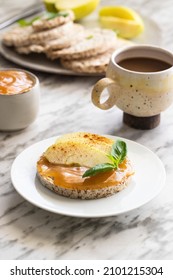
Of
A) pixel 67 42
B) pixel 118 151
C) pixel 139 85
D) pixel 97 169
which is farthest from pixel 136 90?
pixel 67 42

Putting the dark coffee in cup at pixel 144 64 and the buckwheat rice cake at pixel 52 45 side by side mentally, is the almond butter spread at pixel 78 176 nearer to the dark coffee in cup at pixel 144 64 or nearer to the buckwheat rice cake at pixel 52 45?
Answer: the dark coffee in cup at pixel 144 64

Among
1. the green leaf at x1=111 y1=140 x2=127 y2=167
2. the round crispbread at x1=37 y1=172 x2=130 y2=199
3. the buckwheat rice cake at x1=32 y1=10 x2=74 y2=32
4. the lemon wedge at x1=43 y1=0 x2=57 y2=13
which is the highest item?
the buckwheat rice cake at x1=32 y1=10 x2=74 y2=32

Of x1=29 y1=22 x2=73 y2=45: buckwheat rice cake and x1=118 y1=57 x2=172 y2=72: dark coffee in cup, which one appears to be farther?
x1=29 y1=22 x2=73 y2=45: buckwheat rice cake

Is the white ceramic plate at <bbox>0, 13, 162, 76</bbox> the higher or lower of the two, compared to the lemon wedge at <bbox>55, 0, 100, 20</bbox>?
lower

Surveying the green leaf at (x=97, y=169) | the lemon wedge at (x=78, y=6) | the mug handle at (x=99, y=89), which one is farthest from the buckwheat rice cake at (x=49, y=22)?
the green leaf at (x=97, y=169)

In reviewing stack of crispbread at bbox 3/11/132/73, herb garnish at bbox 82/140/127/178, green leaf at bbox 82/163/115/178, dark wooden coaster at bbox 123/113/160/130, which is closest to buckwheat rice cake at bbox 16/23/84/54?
stack of crispbread at bbox 3/11/132/73

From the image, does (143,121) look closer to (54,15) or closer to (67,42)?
(67,42)

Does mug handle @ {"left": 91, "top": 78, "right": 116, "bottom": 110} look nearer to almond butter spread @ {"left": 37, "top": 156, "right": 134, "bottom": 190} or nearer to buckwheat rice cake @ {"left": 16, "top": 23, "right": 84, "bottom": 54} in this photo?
almond butter spread @ {"left": 37, "top": 156, "right": 134, "bottom": 190}
